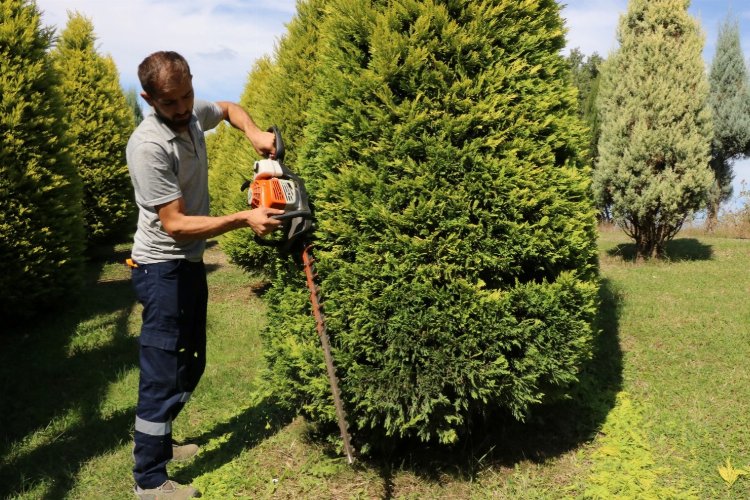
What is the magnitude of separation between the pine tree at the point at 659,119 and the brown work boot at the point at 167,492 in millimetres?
7929

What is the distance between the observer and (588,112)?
19.6m

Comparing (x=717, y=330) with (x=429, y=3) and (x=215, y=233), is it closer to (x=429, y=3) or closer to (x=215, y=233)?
(x=429, y=3)

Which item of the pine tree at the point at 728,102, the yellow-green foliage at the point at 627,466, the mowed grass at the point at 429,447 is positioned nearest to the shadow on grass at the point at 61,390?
the mowed grass at the point at 429,447

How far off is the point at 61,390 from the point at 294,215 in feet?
11.3

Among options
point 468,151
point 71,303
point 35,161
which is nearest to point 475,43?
point 468,151

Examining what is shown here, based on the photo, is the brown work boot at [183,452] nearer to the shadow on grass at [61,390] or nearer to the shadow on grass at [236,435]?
the shadow on grass at [236,435]

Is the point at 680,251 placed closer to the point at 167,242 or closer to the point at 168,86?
the point at 167,242

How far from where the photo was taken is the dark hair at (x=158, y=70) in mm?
2949

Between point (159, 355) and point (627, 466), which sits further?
point (627, 466)

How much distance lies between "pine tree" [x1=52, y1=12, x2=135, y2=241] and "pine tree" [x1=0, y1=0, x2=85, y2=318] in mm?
3402

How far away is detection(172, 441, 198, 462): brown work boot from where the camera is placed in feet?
12.8

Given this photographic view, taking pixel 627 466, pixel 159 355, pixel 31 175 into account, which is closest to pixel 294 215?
pixel 159 355

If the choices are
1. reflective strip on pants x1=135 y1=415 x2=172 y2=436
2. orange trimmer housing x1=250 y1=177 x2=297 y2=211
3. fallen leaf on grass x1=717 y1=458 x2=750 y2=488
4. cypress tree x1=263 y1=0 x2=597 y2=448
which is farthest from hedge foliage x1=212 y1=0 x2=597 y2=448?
fallen leaf on grass x1=717 y1=458 x2=750 y2=488

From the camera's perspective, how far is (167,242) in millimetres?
3285
